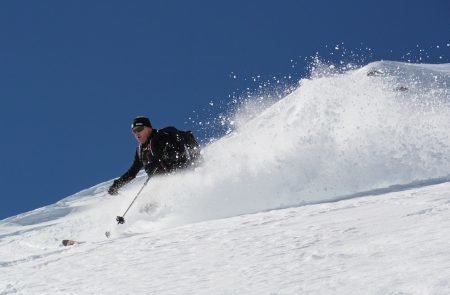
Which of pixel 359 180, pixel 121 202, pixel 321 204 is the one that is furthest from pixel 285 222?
pixel 121 202

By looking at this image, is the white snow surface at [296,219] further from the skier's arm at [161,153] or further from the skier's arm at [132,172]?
the skier's arm at [132,172]

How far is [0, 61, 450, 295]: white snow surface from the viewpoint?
3.72 m

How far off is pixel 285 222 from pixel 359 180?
3250 mm

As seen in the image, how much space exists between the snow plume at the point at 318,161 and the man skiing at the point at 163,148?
8.3 inches

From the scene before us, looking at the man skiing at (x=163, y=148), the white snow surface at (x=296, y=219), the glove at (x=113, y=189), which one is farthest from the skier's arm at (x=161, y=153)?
the glove at (x=113, y=189)

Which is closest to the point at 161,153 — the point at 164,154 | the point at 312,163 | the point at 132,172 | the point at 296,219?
the point at 164,154

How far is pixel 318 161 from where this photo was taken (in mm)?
9930

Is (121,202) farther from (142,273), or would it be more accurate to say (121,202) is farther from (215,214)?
(142,273)

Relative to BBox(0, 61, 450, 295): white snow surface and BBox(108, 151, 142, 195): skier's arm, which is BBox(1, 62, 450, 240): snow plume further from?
BBox(108, 151, 142, 195): skier's arm

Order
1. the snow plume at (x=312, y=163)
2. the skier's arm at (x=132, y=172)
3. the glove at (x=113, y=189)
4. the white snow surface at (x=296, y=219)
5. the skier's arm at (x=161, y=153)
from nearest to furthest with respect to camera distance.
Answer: the white snow surface at (x=296, y=219) → the snow plume at (x=312, y=163) → the skier's arm at (x=161, y=153) → the glove at (x=113, y=189) → the skier's arm at (x=132, y=172)

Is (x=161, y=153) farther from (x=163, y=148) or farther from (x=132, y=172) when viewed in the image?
(x=132, y=172)

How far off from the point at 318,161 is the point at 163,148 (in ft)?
8.24

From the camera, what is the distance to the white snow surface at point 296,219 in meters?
3.72

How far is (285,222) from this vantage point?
610 centimetres
